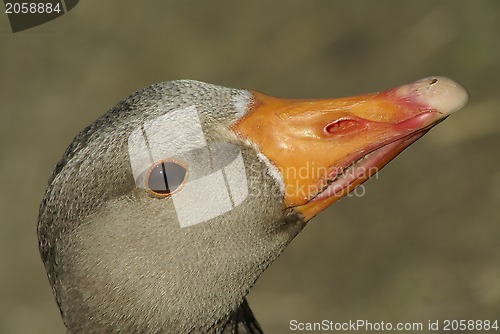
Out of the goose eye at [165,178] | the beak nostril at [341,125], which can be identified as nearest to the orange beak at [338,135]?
the beak nostril at [341,125]

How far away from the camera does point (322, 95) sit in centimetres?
782

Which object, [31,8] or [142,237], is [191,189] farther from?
[31,8]

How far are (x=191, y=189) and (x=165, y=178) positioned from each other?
114 millimetres

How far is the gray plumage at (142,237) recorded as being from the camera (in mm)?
3234

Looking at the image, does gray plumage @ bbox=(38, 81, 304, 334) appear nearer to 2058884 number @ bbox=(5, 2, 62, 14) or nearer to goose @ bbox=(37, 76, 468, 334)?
goose @ bbox=(37, 76, 468, 334)

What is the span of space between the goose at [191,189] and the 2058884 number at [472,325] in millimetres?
3453

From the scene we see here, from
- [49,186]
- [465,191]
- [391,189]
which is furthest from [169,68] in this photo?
[49,186]

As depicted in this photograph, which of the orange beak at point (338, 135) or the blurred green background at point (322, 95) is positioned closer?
the orange beak at point (338, 135)

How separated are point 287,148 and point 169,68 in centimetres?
535

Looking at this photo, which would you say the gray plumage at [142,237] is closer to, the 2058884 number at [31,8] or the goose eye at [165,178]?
the goose eye at [165,178]

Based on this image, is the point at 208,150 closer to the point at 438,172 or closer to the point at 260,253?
the point at 260,253

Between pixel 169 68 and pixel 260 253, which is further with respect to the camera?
pixel 169 68

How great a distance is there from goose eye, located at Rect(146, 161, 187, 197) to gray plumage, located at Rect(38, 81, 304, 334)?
1.5 inches

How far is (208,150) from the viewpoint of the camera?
3242 millimetres
